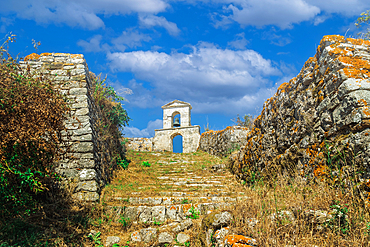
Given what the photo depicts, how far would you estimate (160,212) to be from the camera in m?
4.86

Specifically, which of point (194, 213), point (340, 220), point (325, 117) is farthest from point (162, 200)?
point (325, 117)

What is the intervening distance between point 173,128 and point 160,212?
18.0 meters

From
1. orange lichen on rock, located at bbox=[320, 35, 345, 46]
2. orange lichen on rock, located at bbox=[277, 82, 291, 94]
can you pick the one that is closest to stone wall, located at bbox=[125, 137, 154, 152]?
orange lichen on rock, located at bbox=[277, 82, 291, 94]

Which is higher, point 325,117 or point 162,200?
point 325,117

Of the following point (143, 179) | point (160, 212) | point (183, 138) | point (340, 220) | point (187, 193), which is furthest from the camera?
point (183, 138)

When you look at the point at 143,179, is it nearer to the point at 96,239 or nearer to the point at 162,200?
the point at 162,200

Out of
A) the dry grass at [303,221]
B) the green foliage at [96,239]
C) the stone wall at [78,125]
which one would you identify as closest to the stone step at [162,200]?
the stone wall at [78,125]

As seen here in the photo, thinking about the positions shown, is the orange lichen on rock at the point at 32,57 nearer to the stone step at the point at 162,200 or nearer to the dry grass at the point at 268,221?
the dry grass at the point at 268,221

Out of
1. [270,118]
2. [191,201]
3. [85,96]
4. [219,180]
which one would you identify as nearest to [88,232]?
[191,201]

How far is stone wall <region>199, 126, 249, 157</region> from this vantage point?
11.1 m

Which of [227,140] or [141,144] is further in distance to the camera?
[141,144]

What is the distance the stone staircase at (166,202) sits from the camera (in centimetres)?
426

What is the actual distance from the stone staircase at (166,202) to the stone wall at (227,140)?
324cm

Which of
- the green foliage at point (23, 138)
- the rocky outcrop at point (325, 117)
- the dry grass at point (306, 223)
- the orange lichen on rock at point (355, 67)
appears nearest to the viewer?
the dry grass at point (306, 223)
